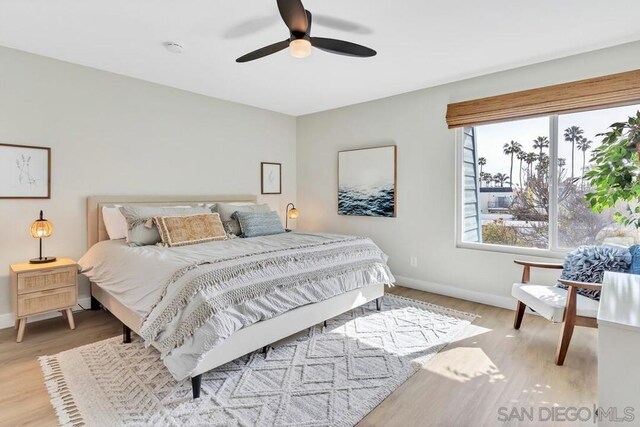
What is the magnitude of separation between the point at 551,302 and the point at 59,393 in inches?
133

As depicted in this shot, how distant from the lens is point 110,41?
110 inches

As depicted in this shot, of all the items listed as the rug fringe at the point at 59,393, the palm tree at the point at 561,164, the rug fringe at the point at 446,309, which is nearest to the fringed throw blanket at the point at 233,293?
the rug fringe at the point at 59,393

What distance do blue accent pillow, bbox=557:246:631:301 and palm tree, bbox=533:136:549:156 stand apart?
3.78 feet

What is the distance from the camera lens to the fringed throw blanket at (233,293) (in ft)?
6.43

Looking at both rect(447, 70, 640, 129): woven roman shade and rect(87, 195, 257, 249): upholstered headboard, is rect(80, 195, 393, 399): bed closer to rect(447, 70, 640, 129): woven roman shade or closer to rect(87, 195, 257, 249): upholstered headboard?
rect(87, 195, 257, 249): upholstered headboard

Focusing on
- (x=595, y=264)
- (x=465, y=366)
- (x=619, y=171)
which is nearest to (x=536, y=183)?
(x=619, y=171)

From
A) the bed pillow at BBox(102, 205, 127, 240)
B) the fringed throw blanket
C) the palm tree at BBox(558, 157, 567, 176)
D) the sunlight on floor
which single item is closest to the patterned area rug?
the sunlight on floor

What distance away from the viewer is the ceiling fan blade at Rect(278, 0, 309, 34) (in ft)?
6.24

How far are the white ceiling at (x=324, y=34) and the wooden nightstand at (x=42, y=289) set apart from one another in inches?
75.0

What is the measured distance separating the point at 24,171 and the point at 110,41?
1428mm

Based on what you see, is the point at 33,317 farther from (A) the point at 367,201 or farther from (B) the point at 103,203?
(A) the point at 367,201

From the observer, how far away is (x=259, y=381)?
85.2 inches

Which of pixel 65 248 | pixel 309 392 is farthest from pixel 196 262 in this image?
pixel 65 248

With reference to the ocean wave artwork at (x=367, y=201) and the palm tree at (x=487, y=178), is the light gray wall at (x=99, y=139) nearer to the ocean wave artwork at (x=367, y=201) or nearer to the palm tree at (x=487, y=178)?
the ocean wave artwork at (x=367, y=201)
